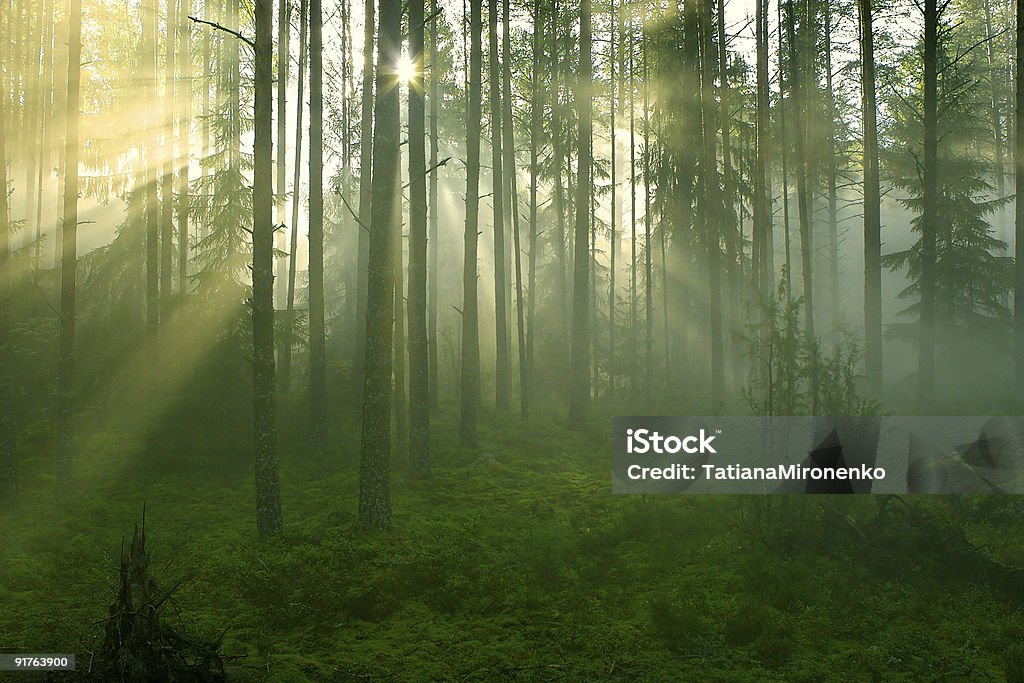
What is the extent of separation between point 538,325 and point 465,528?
16.6 meters

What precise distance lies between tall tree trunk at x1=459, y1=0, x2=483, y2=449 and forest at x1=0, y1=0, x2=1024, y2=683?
0.29 feet

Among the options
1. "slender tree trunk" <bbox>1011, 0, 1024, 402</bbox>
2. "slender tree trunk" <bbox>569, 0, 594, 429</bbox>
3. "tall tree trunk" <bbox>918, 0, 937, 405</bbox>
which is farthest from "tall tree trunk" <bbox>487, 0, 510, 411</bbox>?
"slender tree trunk" <bbox>1011, 0, 1024, 402</bbox>

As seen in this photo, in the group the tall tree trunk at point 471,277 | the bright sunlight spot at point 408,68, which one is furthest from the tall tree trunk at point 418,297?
the tall tree trunk at point 471,277

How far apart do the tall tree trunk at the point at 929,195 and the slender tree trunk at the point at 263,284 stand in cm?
1454

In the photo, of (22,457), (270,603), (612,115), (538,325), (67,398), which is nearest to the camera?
(270,603)

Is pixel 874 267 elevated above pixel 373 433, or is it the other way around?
pixel 874 267

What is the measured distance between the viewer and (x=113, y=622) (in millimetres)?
5574

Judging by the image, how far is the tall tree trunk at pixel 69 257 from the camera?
423 inches

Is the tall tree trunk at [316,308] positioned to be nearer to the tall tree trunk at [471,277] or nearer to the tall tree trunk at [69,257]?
the tall tree trunk at [471,277]

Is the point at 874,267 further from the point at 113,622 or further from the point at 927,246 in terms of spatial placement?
the point at 113,622

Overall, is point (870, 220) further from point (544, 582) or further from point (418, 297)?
point (544, 582)

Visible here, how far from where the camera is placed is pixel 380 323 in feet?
32.0

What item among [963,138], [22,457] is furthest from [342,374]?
[963,138]

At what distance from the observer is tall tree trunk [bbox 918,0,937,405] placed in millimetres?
16094
